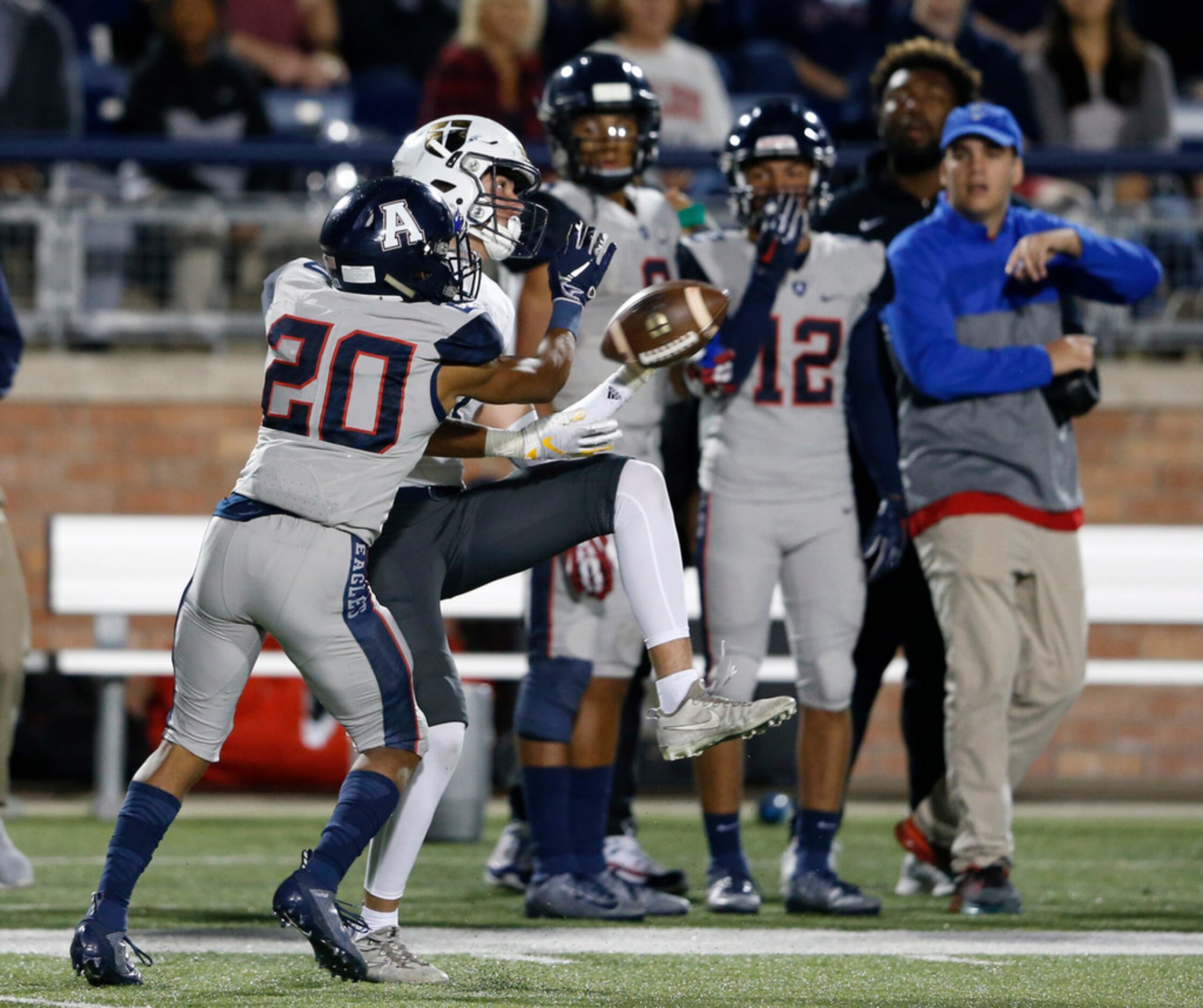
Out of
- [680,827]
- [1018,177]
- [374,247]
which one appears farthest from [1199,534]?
[374,247]

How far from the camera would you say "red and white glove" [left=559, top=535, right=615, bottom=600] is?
4.91 m

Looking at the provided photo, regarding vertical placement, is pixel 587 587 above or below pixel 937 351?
below

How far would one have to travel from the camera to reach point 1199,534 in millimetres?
7938

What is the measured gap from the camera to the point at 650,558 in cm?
403

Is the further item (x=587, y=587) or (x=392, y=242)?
(x=587, y=587)

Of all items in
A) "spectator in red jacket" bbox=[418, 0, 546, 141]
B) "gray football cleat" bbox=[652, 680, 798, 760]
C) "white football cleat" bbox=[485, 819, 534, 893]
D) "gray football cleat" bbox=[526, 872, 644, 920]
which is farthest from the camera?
"spectator in red jacket" bbox=[418, 0, 546, 141]

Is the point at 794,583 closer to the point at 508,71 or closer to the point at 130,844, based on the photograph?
the point at 130,844

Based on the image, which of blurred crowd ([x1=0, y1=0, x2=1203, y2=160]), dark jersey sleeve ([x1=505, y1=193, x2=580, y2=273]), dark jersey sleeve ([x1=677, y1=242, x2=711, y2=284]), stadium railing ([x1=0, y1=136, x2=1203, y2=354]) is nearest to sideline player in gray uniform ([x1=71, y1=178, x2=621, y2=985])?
dark jersey sleeve ([x1=505, y1=193, x2=580, y2=273])

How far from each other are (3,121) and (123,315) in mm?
1262

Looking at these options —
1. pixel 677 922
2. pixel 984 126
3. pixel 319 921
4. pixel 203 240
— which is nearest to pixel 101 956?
pixel 319 921

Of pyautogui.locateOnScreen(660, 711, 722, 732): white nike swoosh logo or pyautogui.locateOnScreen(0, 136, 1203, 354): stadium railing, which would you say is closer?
pyautogui.locateOnScreen(660, 711, 722, 732): white nike swoosh logo

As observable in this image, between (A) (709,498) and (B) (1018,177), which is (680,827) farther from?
(B) (1018,177)

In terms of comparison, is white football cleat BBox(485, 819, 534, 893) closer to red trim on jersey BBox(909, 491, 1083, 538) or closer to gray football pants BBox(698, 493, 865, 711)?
gray football pants BBox(698, 493, 865, 711)

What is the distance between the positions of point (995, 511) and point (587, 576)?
3.45 feet
